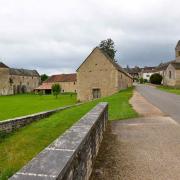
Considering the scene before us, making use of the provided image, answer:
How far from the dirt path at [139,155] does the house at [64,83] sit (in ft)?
255

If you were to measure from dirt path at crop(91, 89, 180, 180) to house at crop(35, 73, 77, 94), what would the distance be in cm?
7777

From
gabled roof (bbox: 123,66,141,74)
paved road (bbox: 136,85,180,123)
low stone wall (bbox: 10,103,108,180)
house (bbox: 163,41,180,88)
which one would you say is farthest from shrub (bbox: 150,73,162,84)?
low stone wall (bbox: 10,103,108,180)

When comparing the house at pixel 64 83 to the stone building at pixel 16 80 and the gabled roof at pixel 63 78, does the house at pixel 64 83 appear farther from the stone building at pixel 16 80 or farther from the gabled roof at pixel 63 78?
the stone building at pixel 16 80

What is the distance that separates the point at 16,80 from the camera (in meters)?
101

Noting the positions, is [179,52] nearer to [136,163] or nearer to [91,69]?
[91,69]

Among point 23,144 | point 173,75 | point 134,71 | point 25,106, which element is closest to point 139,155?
A: point 23,144

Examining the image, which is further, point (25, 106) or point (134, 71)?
point (134, 71)

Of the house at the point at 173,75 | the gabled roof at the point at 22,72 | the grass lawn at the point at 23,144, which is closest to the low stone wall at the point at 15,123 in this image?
the grass lawn at the point at 23,144

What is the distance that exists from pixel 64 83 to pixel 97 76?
41.6 m

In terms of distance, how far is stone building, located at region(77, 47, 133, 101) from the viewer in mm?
49119

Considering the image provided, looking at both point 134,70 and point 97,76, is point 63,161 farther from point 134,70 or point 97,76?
point 134,70

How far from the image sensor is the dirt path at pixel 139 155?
5.67 metres

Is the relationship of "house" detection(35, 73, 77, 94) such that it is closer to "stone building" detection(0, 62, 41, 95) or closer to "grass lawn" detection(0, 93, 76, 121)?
"stone building" detection(0, 62, 41, 95)

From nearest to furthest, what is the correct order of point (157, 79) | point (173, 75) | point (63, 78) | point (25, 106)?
point (25, 106), point (173, 75), point (157, 79), point (63, 78)
